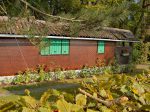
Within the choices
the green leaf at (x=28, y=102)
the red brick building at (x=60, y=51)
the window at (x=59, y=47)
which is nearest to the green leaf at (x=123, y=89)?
the green leaf at (x=28, y=102)

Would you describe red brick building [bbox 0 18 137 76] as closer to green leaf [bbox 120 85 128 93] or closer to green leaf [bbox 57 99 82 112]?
green leaf [bbox 120 85 128 93]

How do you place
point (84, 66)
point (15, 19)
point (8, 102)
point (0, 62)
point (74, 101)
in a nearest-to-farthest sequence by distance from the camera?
point (8, 102)
point (74, 101)
point (15, 19)
point (0, 62)
point (84, 66)

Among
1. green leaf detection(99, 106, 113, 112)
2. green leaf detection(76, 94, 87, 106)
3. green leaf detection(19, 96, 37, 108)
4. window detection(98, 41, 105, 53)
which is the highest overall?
green leaf detection(19, 96, 37, 108)

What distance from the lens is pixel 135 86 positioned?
9.86ft

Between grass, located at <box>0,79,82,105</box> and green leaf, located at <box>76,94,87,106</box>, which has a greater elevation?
green leaf, located at <box>76,94,87,106</box>

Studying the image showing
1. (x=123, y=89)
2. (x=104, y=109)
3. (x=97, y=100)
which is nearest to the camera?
(x=104, y=109)

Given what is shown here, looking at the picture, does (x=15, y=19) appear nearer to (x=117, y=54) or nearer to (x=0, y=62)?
(x=0, y=62)

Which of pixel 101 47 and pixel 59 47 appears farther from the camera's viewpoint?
pixel 101 47

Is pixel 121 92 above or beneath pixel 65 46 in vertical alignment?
above

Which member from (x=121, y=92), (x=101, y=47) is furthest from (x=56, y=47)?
(x=121, y=92)

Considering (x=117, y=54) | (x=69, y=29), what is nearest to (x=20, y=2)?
(x=69, y=29)

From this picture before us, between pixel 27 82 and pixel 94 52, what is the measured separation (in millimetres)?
7220

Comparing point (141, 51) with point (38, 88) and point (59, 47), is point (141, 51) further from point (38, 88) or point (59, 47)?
point (38, 88)

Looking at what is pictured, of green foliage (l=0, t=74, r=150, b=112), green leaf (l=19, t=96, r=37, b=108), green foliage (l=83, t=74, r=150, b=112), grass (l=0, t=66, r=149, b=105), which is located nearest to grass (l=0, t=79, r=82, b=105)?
grass (l=0, t=66, r=149, b=105)
